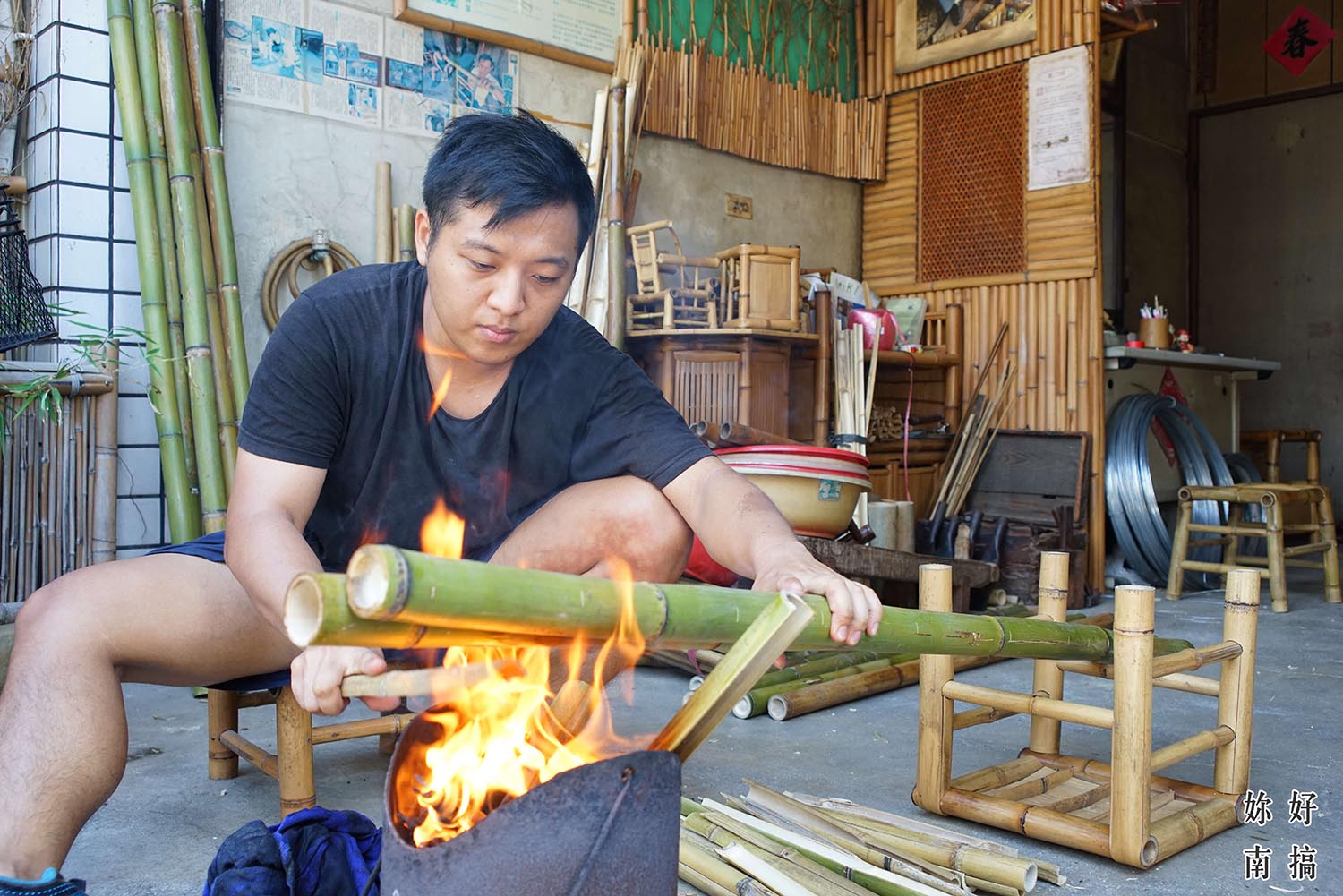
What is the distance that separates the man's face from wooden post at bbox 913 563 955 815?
1.11 m

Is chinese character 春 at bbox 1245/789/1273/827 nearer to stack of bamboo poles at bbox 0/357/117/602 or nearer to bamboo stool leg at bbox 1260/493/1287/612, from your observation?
bamboo stool leg at bbox 1260/493/1287/612

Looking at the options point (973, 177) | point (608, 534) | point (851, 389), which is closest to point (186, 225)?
point (608, 534)

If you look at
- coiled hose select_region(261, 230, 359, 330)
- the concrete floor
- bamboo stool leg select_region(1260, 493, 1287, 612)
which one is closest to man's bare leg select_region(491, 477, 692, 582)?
the concrete floor

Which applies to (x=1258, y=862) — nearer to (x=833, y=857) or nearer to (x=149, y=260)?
(x=833, y=857)

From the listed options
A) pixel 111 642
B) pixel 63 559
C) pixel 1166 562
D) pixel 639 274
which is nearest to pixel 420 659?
pixel 111 642

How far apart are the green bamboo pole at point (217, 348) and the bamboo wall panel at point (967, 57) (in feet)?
14.0

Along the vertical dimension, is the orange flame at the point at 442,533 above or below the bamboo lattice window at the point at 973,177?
below

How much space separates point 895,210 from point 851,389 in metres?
1.72

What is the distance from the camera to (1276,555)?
5.47 meters

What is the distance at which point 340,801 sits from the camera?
253cm

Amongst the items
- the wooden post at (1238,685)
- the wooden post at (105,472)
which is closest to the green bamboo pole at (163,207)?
the wooden post at (105,472)

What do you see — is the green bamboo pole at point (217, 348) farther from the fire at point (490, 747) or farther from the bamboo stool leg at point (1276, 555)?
the bamboo stool leg at point (1276, 555)

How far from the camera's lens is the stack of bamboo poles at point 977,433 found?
6070mm

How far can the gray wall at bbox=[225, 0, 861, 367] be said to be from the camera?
4.34 m
